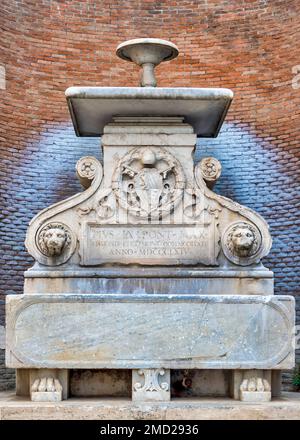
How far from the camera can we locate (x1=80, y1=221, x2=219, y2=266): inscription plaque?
8.03 m

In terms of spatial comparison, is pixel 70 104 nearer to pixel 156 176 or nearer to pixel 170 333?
pixel 156 176

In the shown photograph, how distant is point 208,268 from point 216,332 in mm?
689

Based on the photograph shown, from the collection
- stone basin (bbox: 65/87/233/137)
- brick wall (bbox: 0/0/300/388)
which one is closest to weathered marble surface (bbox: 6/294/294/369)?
stone basin (bbox: 65/87/233/137)

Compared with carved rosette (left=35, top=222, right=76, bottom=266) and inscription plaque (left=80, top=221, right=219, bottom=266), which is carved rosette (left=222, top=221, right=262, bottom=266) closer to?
inscription plaque (left=80, top=221, right=219, bottom=266)

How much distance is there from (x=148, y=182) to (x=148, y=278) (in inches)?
37.7

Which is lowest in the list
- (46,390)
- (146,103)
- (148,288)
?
Result: (46,390)

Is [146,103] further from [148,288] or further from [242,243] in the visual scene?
[148,288]

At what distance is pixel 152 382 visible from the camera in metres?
7.52

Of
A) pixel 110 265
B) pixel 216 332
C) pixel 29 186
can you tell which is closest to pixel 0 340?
pixel 29 186

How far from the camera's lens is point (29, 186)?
11.4 metres

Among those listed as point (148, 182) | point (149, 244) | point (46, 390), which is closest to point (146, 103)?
point (148, 182)

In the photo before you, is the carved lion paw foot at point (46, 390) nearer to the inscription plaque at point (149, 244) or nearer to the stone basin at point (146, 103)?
the inscription plaque at point (149, 244)

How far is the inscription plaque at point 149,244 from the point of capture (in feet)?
26.3

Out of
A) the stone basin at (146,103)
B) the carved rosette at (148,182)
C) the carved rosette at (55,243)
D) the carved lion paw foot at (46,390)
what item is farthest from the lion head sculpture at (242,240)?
the carved lion paw foot at (46,390)
